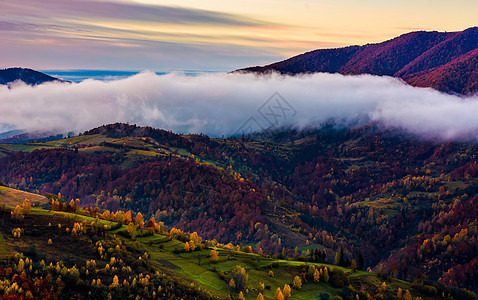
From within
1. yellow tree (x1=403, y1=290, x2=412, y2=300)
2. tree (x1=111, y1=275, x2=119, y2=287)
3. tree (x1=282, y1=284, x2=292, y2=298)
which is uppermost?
tree (x1=111, y1=275, x2=119, y2=287)

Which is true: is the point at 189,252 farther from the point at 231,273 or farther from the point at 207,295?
the point at 207,295

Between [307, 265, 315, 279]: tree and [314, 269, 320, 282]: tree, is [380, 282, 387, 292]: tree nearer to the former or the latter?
[314, 269, 320, 282]: tree

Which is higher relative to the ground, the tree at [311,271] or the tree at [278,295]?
the tree at [278,295]

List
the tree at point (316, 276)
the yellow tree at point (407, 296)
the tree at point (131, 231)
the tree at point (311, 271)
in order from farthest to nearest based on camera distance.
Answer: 1. the tree at point (311, 271)
2. the yellow tree at point (407, 296)
3. the tree at point (131, 231)
4. the tree at point (316, 276)

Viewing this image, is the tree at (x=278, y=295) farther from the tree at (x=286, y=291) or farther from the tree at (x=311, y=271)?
the tree at (x=311, y=271)

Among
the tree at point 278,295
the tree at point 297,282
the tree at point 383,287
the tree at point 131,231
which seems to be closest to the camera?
the tree at point 278,295

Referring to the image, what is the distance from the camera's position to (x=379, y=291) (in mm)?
160250

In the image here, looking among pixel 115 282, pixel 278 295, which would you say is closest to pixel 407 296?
pixel 278 295

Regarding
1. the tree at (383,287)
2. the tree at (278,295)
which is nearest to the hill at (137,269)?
the tree at (383,287)

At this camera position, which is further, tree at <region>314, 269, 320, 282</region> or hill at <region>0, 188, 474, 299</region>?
tree at <region>314, 269, 320, 282</region>

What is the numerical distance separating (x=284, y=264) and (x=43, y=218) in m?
98.9

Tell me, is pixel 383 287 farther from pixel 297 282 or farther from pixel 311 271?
pixel 297 282

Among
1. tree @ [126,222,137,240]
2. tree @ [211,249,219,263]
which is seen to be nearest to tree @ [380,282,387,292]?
tree @ [211,249,219,263]

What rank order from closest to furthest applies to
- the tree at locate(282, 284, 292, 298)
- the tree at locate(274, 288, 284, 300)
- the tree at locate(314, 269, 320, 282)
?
the tree at locate(274, 288, 284, 300) → the tree at locate(282, 284, 292, 298) → the tree at locate(314, 269, 320, 282)
